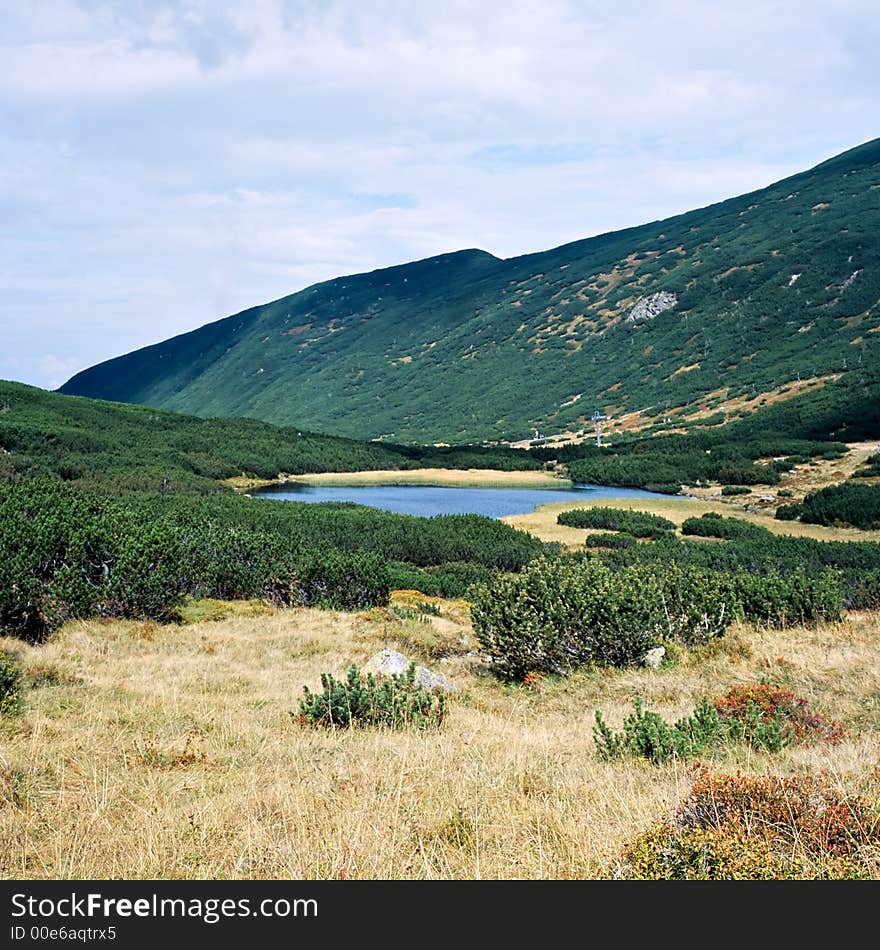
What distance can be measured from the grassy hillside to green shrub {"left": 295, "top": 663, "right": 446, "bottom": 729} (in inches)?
1856

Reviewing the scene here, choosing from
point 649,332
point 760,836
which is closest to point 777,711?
point 760,836

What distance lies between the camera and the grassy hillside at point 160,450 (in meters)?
62.0

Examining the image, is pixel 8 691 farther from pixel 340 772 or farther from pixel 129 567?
pixel 129 567

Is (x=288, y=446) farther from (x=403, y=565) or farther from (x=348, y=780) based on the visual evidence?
(x=348, y=780)

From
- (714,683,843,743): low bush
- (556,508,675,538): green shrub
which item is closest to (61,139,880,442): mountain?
(556,508,675,538): green shrub

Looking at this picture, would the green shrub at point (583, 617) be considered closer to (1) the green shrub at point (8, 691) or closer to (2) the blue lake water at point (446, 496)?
(1) the green shrub at point (8, 691)

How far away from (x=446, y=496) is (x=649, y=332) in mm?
83009

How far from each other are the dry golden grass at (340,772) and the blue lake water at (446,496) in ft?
141

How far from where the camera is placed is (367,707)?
30.1ft

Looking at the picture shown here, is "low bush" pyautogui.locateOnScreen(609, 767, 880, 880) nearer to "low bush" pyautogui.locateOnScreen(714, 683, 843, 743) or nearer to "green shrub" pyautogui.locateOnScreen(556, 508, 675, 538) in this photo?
"low bush" pyautogui.locateOnScreen(714, 683, 843, 743)

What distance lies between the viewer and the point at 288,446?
93.8 m

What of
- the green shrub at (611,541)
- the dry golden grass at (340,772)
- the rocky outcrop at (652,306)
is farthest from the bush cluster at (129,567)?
the rocky outcrop at (652,306)

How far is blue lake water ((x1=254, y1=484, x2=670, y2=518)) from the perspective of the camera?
58.2 metres

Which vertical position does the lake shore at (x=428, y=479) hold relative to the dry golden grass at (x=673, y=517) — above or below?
above
